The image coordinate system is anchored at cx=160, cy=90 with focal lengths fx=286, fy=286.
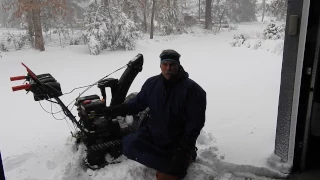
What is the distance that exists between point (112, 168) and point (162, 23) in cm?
1830

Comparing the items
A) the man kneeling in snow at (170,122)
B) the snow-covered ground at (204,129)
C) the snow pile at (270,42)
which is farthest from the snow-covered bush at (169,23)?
the man kneeling in snow at (170,122)

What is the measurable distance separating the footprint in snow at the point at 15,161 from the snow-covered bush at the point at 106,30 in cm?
867

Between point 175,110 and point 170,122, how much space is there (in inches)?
4.9

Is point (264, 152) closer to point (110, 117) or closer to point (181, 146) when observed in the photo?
point (181, 146)

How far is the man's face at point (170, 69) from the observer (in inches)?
100

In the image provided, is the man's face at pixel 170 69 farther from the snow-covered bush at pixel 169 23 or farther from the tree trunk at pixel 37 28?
the snow-covered bush at pixel 169 23

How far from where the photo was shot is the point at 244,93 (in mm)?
5793

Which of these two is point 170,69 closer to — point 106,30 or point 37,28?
point 106,30

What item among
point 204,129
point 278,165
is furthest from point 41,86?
point 278,165

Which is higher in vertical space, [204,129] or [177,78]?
[177,78]

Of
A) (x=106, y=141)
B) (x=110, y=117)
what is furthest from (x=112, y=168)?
(x=110, y=117)

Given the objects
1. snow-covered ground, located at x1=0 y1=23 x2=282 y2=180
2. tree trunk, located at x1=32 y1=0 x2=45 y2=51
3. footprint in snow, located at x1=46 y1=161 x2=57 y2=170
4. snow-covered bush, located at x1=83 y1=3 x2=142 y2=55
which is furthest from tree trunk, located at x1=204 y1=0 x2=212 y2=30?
footprint in snow, located at x1=46 y1=161 x2=57 y2=170

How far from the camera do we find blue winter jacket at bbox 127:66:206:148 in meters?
2.49

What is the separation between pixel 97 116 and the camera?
284 centimetres
